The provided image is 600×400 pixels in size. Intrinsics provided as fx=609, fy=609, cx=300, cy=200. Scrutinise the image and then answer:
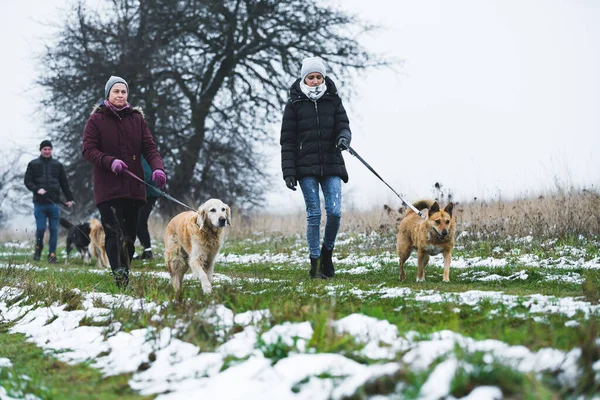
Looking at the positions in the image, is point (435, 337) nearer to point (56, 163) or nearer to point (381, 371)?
point (381, 371)

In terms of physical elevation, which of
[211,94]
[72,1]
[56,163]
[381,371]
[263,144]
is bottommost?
[381,371]

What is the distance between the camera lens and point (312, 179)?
7.02 meters

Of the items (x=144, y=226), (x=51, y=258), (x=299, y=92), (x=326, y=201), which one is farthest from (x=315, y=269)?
(x=51, y=258)

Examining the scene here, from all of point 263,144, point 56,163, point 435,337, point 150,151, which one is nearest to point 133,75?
point 263,144

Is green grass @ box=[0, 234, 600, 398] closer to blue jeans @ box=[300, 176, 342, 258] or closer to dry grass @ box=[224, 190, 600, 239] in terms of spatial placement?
blue jeans @ box=[300, 176, 342, 258]

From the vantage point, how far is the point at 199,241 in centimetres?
621

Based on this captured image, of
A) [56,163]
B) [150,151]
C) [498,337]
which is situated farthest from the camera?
[56,163]

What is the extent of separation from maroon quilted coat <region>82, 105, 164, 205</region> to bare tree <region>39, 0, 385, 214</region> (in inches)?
553

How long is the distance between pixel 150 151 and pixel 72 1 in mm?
16158

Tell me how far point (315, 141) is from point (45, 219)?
7.67m

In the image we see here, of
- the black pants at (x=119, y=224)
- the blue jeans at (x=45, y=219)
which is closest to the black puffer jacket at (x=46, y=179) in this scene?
the blue jeans at (x=45, y=219)

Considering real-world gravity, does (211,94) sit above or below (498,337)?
above

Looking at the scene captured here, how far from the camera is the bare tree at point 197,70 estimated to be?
20359mm

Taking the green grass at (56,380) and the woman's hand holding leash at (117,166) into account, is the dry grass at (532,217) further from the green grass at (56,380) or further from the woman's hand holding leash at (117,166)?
the green grass at (56,380)
